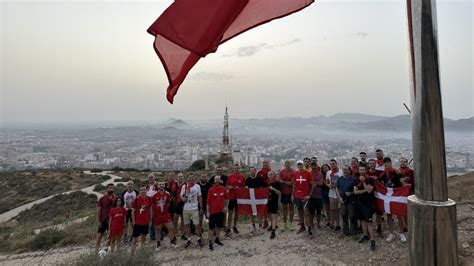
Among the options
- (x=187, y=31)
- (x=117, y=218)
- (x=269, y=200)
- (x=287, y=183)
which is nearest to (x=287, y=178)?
(x=287, y=183)

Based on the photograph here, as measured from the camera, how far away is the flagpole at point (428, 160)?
1.92 metres

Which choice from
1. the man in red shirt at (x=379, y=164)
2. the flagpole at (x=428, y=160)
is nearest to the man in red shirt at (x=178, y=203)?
the man in red shirt at (x=379, y=164)

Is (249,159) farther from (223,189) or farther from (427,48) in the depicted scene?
(427,48)

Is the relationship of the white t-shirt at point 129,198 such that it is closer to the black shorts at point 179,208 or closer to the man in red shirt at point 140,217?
the man in red shirt at point 140,217

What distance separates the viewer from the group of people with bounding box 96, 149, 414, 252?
8.46 meters

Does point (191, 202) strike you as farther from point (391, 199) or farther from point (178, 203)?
point (391, 199)

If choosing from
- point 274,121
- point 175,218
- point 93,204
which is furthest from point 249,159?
point 274,121

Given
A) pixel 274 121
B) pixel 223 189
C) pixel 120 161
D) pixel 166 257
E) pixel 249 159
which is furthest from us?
pixel 274 121

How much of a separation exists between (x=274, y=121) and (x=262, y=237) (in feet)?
365

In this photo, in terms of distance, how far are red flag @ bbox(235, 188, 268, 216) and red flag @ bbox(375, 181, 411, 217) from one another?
10.6 feet

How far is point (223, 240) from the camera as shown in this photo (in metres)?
9.59

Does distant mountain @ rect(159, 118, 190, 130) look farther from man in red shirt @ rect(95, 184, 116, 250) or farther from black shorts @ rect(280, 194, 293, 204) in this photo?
black shorts @ rect(280, 194, 293, 204)

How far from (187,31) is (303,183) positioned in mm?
6783

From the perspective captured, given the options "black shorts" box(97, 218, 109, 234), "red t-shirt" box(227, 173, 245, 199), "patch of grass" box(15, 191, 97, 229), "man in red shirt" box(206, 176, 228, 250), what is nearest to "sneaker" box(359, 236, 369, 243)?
"red t-shirt" box(227, 173, 245, 199)
